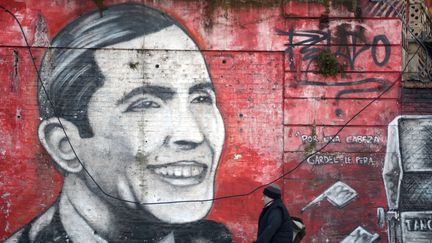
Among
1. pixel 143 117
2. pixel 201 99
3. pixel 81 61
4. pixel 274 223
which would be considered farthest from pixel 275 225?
pixel 81 61

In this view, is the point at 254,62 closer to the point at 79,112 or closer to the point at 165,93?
the point at 165,93

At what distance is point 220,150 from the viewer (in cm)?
1028

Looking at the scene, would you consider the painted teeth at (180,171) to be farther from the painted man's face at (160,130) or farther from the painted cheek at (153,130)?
the painted cheek at (153,130)

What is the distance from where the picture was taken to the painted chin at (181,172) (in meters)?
10.3

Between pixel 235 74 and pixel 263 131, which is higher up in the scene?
pixel 235 74

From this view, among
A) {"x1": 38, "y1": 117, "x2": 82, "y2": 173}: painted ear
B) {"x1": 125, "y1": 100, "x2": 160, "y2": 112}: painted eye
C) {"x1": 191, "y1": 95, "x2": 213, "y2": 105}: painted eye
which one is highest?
{"x1": 191, "y1": 95, "x2": 213, "y2": 105}: painted eye

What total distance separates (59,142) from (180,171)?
1972 mm

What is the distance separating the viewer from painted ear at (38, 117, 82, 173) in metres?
10.3

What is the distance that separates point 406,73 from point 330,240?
2.94 metres

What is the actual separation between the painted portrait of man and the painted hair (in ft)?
0.05

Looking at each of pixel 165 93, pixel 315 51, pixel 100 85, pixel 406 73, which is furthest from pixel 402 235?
pixel 100 85

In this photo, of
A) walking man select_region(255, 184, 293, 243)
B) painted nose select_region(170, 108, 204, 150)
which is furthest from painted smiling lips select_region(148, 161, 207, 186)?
walking man select_region(255, 184, 293, 243)

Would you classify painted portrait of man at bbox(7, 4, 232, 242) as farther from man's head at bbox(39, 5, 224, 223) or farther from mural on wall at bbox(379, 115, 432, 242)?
mural on wall at bbox(379, 115, 432, 242)

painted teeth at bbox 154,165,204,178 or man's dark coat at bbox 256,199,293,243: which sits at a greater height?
painted teeth at bbox 154,165,204,178
